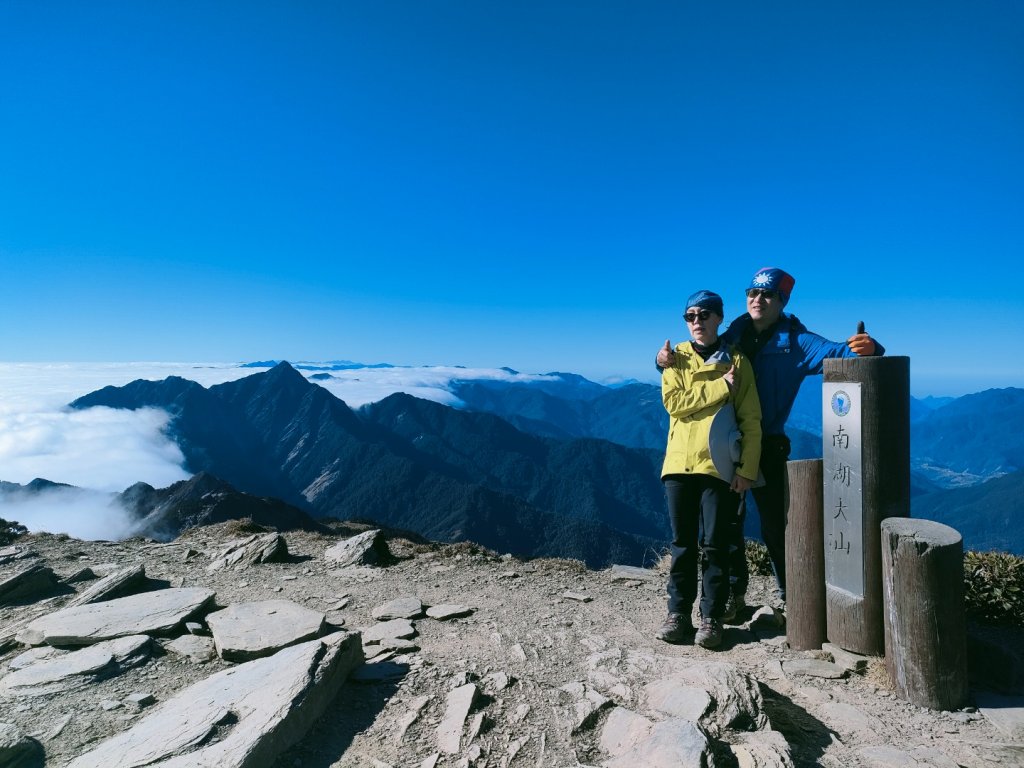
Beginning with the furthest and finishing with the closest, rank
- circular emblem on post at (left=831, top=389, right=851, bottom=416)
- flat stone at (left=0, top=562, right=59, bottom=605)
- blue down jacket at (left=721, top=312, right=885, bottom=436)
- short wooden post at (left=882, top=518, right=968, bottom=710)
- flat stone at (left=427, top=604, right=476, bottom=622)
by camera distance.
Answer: flat stone at (left=0, top=562, right=59, bottom=605) < flat stone at (left=427, top=604, right=476, bottom=622) < blue down jacket at (left=721, top=312, right=885, bottom=436) < circular emblem on post at (left=831, top=389, right=851, bottom=416) < short wooden post at (left=882, top=518, right=968, bottom=710)

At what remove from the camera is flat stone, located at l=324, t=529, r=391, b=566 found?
931 cm

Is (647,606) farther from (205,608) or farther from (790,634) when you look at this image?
(205,608)

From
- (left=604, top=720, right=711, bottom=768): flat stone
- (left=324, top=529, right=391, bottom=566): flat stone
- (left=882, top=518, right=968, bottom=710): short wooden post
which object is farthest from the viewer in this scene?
(left=324, top=529, right=391, bottom=566): flat stone

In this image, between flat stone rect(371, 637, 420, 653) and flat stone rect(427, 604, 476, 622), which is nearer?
flat stone rect(371, 637, 420, 653)

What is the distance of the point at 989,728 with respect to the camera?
3.86 meters

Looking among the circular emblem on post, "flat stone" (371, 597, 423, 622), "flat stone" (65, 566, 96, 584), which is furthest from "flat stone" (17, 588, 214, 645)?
the circular emblem on post

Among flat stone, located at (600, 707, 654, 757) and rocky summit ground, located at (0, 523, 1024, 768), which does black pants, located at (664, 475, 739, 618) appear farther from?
flat stone, located at (600, 707, 654, 757)

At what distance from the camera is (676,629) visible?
215 inches

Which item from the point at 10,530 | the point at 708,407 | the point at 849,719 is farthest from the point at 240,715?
the point at 10,530

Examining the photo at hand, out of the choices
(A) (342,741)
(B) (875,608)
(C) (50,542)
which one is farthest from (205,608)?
(C) (50,542)

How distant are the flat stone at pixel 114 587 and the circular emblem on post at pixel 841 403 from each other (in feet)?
29.0

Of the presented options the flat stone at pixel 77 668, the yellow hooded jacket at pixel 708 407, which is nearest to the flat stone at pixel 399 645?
the flat stone at pixel 77 668

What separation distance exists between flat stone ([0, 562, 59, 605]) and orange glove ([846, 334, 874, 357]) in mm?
10625

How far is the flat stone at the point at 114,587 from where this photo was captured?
7.02 m
